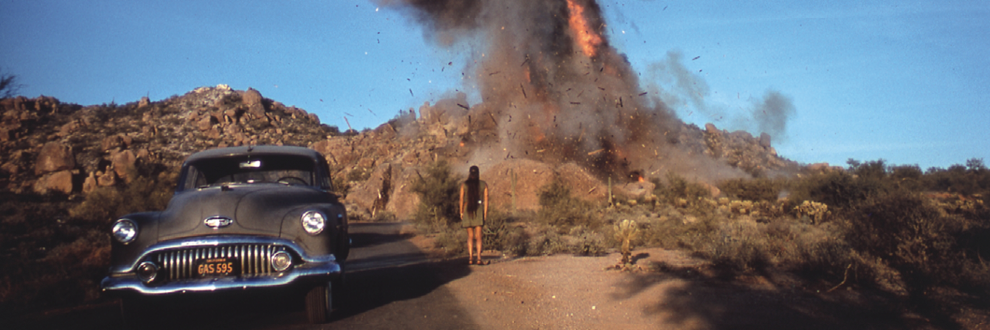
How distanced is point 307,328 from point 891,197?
24.7 ft

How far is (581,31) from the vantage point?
119 feet

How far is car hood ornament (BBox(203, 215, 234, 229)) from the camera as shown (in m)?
5.51

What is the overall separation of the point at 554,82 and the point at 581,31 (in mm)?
3537

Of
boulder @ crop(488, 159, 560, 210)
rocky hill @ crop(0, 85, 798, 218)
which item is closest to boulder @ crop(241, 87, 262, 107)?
rocky hill @ crop(0, 85, 798, 218)

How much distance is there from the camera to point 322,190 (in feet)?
23.7

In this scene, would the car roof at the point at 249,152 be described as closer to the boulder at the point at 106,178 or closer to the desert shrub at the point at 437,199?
the desert shrub at the point at 437,199

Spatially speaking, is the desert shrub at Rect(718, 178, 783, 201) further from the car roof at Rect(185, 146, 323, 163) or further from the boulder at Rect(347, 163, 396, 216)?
the car roof at Rect(185, 146, 323, 163)

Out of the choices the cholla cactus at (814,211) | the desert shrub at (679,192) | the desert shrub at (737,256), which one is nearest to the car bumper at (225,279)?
the desert shrub at (737,256)

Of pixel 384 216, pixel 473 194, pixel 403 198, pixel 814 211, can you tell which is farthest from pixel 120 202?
pixel 814 211

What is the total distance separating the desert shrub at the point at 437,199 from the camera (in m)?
20.5

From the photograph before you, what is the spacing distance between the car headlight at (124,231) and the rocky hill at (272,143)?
17.9m

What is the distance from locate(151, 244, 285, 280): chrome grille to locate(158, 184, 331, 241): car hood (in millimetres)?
146

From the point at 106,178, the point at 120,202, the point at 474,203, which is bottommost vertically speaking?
the point at 120,202

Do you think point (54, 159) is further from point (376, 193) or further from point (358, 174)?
point (376, 193)
